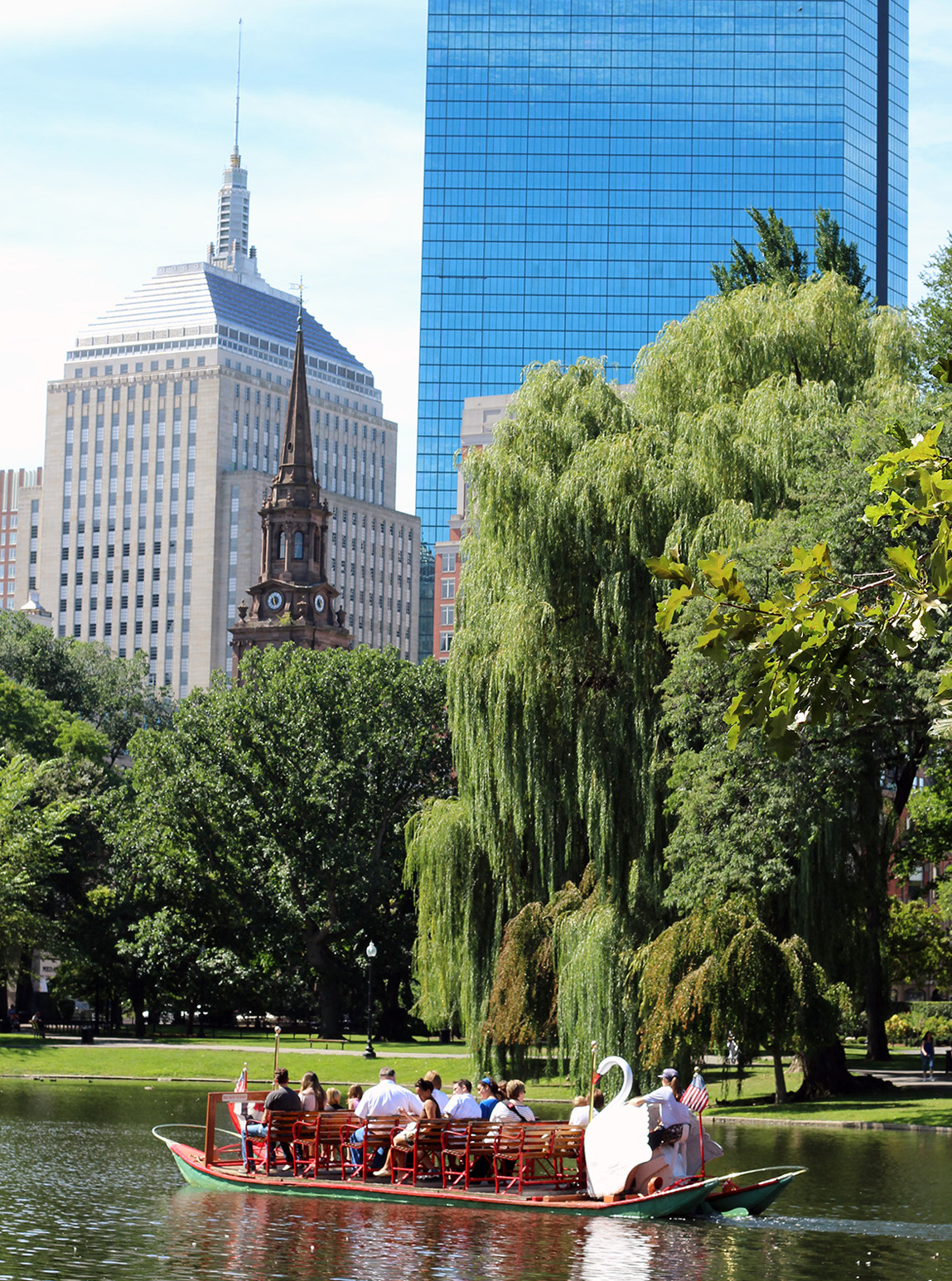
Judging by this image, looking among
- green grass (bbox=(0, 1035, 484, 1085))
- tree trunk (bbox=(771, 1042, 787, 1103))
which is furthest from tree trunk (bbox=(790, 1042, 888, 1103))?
green grass (bbox=(0, 1035, 484, 1085))

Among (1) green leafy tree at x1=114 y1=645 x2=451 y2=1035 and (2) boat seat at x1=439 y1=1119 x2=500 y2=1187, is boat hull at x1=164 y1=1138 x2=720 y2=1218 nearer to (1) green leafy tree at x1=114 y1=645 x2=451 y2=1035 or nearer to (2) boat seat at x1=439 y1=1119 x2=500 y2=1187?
(2) boat seat at x1=439 y1=1119 x2=500 y2=1187

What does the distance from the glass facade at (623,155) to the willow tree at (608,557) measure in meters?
123

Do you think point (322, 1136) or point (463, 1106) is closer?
point (463, 1106)

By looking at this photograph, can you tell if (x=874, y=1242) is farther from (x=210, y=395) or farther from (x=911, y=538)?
(x=210, y=395)

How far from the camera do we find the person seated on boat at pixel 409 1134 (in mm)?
23691

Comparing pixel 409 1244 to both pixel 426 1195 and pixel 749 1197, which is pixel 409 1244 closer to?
pixel 426 1195

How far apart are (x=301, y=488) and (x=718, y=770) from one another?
91.2 meters

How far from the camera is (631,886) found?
3366 centimetres

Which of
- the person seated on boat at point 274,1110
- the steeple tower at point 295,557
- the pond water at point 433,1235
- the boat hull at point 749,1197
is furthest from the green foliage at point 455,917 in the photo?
the steeple tower at point 295,557

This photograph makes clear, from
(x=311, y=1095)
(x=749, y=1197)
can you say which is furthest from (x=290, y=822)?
(x=749, y=1197)

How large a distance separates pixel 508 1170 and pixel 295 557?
322 ft

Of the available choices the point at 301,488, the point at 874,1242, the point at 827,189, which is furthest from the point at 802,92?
the point at 874,1242

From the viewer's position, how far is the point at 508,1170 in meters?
24.3

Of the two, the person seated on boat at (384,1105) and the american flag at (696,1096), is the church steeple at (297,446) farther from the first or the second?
the american flag at (696,1096)
